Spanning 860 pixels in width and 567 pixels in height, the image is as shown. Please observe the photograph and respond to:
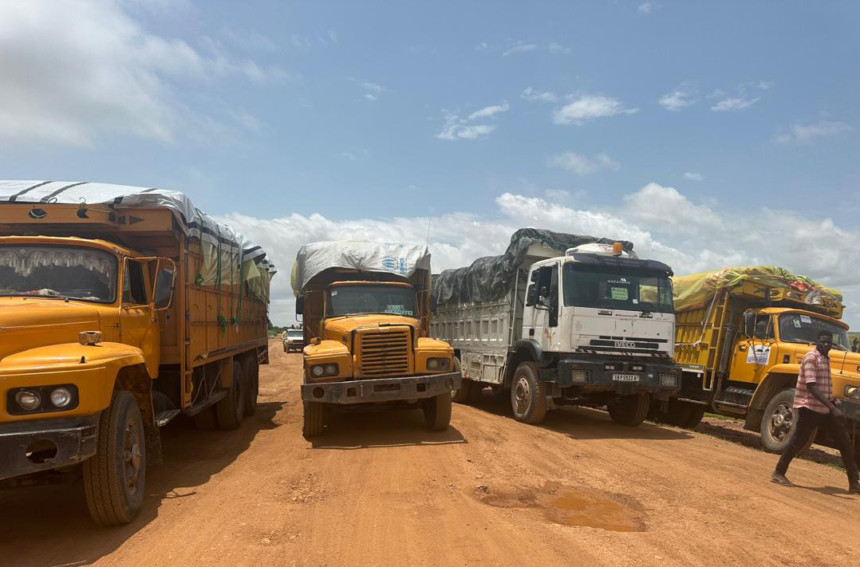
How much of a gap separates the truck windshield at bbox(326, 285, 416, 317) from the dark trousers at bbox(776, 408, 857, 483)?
5.60 m

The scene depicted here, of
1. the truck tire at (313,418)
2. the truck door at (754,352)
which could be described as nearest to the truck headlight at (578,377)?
the truck door at (754,352)

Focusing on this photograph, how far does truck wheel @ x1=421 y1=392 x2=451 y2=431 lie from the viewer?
818cm

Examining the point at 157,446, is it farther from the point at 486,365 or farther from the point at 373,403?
the point at 486,365

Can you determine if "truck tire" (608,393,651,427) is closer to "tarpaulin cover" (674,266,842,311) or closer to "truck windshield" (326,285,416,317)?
"tarpaulin cover" (674,266,842,311)

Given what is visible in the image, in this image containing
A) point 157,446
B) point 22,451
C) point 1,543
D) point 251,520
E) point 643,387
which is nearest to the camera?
point 22,451

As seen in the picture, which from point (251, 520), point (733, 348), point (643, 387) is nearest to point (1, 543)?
point (251, 520)

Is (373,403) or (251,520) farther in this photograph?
(373,403)

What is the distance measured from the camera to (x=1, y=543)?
4227mm

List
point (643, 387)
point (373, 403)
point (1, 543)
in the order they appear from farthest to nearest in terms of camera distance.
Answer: point (643, 387)
point (373, 403)
point (1, 543)

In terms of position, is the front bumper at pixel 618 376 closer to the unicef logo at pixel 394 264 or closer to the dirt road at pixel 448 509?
the dirt road at pixel 448 509

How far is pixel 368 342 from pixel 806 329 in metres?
7.44

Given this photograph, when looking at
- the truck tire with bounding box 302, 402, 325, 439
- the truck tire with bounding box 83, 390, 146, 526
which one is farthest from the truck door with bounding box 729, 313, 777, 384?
the truck tire with bounding box 83, 390, 146, 526

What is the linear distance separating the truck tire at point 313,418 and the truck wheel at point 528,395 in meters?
3.59

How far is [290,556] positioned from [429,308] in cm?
681
